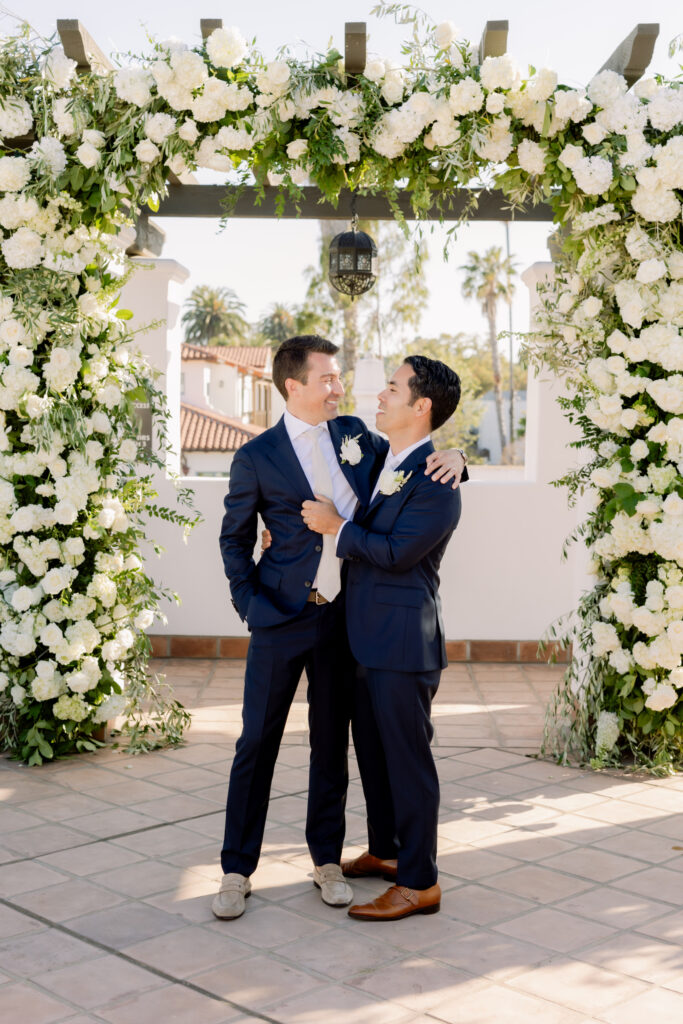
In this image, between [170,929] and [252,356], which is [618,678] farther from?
[252,356]

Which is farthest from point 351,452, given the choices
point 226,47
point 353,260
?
point 353,260

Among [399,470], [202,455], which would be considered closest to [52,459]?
[399,470]

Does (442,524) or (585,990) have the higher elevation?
(442,524)

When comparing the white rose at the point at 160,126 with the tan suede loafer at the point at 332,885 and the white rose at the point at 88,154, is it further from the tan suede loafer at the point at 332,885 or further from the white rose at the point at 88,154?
the tan suede loafer at the point at 332,885

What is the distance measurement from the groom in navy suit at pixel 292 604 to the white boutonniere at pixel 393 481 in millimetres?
113

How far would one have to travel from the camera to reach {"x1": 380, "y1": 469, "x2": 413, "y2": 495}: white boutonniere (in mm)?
3654

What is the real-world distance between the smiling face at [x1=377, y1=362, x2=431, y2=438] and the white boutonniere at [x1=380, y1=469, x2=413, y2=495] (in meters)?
0.15

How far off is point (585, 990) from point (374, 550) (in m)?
1.40

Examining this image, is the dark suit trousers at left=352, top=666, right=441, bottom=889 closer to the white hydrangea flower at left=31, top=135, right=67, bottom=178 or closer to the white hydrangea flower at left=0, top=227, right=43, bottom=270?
the white hydrangea flower at left=0, top=227, right=43, bottom=270

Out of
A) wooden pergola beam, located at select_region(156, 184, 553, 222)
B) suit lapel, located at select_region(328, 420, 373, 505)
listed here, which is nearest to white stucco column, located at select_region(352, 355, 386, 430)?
wooden pergola beam, located at select_region(156, 184, 553, 222)

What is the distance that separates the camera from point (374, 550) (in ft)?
11.6

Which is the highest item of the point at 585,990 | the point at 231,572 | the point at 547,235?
the point at 547,235

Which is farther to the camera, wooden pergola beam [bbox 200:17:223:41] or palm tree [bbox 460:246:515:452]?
palm tree [bbox 460:246:515:452]

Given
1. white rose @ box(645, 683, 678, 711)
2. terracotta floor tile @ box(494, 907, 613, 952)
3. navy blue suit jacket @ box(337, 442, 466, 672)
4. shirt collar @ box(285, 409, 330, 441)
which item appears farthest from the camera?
white rose @ box(645, 683, 678, 711)
